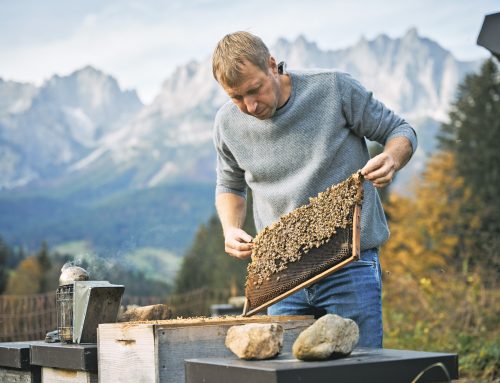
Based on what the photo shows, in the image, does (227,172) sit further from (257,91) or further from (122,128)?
(122,128)

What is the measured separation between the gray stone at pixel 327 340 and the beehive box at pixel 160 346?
0.56 meters

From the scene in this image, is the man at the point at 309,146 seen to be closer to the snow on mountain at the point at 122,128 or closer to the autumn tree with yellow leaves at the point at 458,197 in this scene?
the autumn tree with yellow leaves at the point at 458,197

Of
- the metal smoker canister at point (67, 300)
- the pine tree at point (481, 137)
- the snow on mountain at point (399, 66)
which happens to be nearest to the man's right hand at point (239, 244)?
the metal smoker canister at point (67, 300)

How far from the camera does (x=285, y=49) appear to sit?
167m

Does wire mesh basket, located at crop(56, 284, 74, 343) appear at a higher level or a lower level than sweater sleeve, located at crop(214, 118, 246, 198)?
lower

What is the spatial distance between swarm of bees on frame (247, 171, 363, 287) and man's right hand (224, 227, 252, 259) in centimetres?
6

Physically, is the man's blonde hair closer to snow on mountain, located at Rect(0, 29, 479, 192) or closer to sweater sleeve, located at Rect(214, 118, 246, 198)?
sweater sleeve, located at Rect(214, 118, 246, 198)

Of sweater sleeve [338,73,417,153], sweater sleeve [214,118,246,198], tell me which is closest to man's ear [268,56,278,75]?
sweater sleeve [338,73,417,153]

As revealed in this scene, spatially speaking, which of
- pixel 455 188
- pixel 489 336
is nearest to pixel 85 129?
pixel 455 188

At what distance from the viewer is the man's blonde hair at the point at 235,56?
141 inches

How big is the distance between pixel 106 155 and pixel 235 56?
108 metres

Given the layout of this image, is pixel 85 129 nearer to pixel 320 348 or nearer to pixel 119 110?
pixel 119 110

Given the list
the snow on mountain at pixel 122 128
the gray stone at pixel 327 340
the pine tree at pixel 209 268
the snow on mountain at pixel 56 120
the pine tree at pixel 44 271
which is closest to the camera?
the gray stone at pixel 327 340

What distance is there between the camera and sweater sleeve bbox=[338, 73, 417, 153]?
3945 mm
